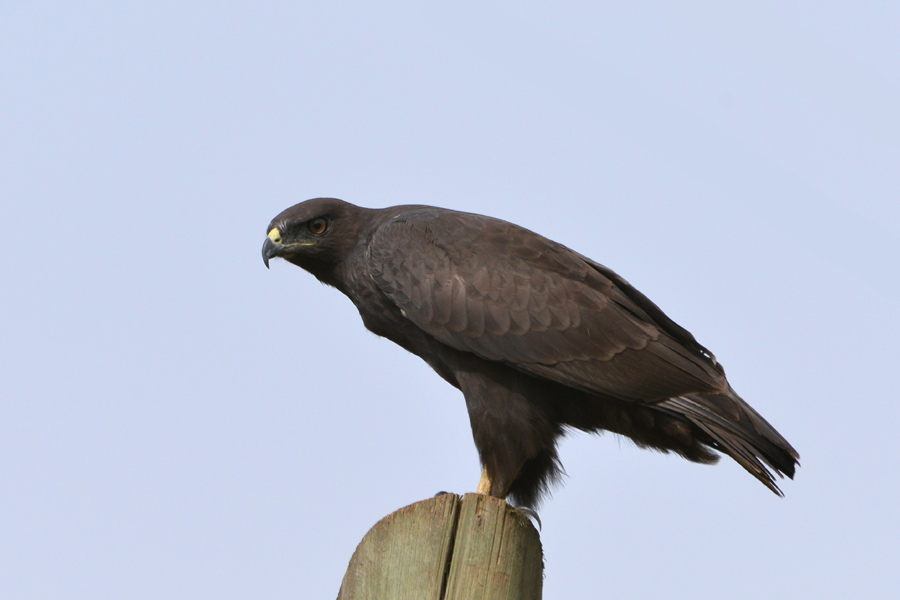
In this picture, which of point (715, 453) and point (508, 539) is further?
point (715, 453)

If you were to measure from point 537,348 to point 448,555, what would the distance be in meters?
2.11

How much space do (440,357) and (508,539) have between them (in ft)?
7.34

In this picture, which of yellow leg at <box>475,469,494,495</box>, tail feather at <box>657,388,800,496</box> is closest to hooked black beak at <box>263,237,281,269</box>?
yellow leg at <box>475,469,494,495</box>

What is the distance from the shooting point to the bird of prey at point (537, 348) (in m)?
5.75

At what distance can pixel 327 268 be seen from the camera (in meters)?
6.88

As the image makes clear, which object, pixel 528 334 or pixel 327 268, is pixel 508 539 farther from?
pixel 327 268

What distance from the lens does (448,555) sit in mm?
4000

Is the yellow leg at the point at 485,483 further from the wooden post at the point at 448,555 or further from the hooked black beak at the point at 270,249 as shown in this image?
the hooked black beak at the point at 270,249

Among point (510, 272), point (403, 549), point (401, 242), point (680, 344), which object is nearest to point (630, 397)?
point (680, 344)

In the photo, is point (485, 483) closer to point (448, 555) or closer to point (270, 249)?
point (448, 555)

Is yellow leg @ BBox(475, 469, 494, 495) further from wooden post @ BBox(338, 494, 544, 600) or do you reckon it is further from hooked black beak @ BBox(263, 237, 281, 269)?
hooked black beak @ BBox(263, 237, 281, 269)

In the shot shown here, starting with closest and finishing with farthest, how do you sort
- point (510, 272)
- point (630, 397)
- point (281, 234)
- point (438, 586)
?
point (438, 586) → point (630, 397) → point (510, 272) → point (281, 234)

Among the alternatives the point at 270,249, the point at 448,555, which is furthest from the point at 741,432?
the point at 270,249

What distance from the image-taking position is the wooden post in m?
3.92
